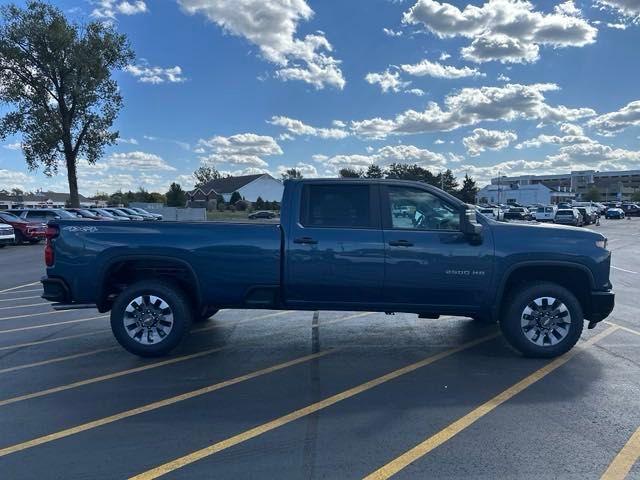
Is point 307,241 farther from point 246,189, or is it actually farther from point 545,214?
point 246,189

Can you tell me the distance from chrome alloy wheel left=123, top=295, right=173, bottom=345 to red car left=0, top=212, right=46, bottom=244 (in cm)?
2227

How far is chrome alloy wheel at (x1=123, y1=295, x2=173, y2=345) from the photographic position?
586 cm

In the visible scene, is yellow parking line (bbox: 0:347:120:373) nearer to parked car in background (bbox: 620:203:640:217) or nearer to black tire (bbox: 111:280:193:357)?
black tire (bbox: 111:280:193:357)

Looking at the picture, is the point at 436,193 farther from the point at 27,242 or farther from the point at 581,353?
the point at 27,242

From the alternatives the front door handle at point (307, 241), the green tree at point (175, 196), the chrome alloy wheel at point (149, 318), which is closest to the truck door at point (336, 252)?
the front door handle at point (307, 241)

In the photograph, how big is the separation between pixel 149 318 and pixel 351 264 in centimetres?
235

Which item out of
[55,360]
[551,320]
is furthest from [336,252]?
[55,360]

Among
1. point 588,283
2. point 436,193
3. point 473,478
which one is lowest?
point 473,478

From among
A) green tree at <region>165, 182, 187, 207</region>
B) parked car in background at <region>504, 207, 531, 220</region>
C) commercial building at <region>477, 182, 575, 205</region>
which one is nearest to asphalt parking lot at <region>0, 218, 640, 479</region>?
parked car in background at <region>504, 207, 531, 220</region>

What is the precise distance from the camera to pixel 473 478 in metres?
3.34

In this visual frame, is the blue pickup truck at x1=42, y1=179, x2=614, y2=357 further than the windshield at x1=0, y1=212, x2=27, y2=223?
No

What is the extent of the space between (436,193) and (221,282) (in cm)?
257

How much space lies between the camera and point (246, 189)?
97.1m

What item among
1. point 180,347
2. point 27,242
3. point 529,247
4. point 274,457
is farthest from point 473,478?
point 27,242
